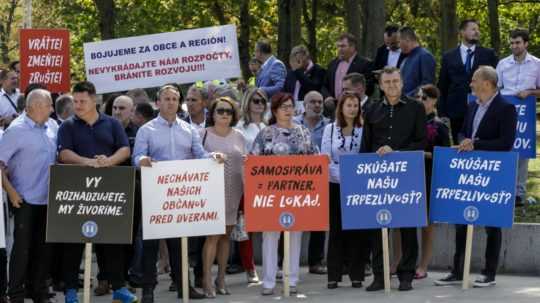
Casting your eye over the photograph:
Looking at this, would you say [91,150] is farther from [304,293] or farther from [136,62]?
[136,62]

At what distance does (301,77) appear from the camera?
53.6 feet

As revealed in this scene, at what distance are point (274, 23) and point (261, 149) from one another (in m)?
33.0

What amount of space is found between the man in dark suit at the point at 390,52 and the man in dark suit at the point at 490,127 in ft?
11.0

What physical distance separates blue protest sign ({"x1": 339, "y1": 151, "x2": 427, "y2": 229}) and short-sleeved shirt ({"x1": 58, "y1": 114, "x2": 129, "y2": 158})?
2.32 metres

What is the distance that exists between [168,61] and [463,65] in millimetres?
3882

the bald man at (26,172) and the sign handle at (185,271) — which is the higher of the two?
the bald man at (26,172)

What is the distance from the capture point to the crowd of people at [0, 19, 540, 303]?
11.9 meters

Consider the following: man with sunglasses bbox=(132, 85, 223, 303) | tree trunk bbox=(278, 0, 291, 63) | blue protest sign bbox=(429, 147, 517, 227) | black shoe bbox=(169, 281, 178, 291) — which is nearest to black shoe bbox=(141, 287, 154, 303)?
man with sunglasses bbox=(132, 85, 223, 303)

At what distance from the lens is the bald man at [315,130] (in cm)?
1392

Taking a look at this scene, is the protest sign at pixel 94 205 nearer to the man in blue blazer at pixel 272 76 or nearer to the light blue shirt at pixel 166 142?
the light blue shirt at pixel 166 142

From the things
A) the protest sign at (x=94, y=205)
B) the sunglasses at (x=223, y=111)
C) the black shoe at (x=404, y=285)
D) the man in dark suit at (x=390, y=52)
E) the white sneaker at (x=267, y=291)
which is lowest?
the white sneaker at (x=267, y=291)

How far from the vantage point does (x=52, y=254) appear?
12.2 meters

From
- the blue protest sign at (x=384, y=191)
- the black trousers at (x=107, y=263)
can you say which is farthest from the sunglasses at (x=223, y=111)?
the black trousers at (x=107, y=263)

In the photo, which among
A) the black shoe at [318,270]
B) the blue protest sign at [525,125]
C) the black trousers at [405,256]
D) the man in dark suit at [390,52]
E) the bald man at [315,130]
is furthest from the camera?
the man in dark suit at [390,52]
